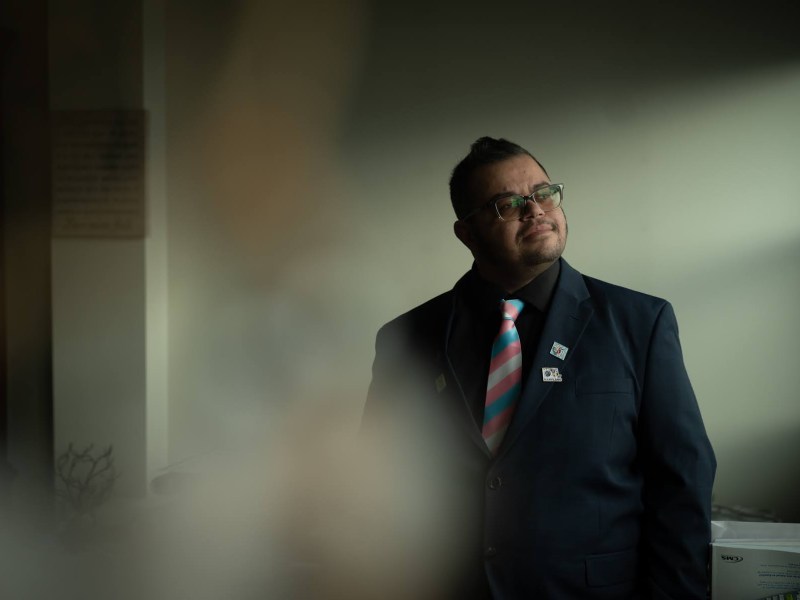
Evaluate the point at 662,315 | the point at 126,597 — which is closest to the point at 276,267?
the point at 126,597

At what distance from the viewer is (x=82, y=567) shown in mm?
2672

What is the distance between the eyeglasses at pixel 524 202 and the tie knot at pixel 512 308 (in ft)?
0.57

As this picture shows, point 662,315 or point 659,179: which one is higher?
point 659,179

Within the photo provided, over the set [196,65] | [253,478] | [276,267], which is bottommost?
[253,478]

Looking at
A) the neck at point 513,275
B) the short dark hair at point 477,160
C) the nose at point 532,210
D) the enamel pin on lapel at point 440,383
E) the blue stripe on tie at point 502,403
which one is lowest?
the blue stripe on tie at point 502,403

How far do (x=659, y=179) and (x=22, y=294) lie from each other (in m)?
2.50

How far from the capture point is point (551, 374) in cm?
138

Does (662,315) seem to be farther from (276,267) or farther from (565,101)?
(276,267)

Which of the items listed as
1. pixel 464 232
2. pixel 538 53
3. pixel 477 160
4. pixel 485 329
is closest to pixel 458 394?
pixel 485 329

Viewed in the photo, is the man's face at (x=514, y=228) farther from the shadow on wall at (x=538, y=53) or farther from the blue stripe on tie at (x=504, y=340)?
the shadow on wall at (x=538, y=53)

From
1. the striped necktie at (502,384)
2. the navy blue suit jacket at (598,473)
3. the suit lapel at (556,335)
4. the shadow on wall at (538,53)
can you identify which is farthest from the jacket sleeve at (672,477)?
the shadow on wall at (538,53)

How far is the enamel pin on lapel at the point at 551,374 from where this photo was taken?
138cm

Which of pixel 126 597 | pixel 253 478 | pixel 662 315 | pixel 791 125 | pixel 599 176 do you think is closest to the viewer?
pixel 662 315

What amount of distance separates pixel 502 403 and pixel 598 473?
221 millimetres
